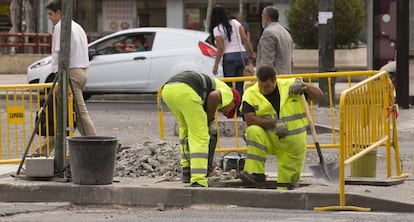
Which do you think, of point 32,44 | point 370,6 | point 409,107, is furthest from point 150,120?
point 32,44

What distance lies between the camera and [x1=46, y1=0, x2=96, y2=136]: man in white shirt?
12.7 meters

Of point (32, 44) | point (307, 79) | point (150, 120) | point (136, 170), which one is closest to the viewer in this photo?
point (136, 170)

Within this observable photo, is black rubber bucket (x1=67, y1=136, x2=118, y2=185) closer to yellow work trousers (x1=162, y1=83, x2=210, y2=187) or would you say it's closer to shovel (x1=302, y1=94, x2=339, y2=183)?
yellow work trousers (x1=162, y1=83, x2=210, y2=187)

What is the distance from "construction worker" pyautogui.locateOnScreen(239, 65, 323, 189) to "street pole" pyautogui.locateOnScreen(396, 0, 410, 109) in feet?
30.0

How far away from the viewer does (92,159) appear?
10.8 m

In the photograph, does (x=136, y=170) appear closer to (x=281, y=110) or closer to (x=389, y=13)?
(x=281, y=110)

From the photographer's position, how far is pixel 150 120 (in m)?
19.2

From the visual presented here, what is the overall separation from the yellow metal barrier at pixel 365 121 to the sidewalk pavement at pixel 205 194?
0.54 feet

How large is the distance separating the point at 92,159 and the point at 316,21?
709 inches

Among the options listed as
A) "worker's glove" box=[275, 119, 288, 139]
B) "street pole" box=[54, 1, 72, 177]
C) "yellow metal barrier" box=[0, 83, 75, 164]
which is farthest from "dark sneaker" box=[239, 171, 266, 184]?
"yellow metal barrier" box=[0, 83, 75, 164]

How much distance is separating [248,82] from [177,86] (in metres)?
3.46

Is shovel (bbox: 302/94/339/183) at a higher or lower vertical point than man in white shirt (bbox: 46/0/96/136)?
lower

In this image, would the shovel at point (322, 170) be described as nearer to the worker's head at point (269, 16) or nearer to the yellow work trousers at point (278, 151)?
the yellow work trousers at point (278, 151)

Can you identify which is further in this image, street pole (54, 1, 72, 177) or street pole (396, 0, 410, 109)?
street pole (396, 0, 410, 109)
